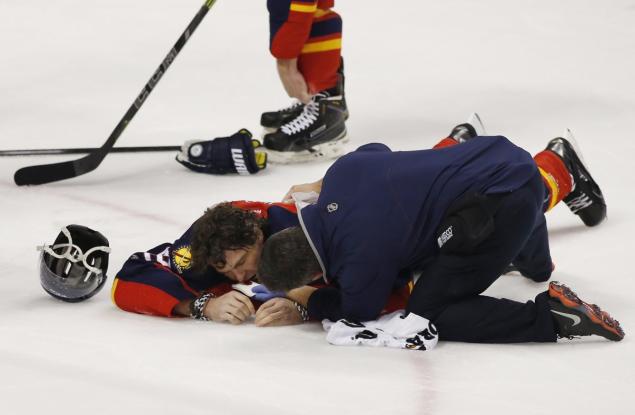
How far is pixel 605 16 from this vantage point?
584 cm

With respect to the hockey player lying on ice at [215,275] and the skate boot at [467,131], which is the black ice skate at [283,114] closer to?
the skate boot at [467,131]

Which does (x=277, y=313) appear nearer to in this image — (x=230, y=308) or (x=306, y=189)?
(x=230, y=308)

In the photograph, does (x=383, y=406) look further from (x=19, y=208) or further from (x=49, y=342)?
(x=19, y=208)

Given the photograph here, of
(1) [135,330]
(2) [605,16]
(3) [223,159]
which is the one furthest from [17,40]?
(1) [135,330]

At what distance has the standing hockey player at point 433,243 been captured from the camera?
2318mm

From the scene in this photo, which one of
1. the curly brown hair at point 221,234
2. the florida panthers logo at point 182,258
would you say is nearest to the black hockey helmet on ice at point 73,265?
the florida panthers logo at point 182,258

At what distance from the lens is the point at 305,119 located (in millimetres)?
3957

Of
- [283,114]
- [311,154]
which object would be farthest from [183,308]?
[283,114]

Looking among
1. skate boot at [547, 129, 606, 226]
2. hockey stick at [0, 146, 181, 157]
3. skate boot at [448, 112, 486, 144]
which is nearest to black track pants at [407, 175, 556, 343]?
skate boot at [547, 129, 606, 226]

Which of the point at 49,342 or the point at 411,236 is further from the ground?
the point at 411,236

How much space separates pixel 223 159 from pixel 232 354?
1.46 meters

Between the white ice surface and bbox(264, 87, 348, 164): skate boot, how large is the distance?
106 millimetres

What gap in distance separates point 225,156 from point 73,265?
1.16m

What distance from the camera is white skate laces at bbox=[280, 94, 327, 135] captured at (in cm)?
393
